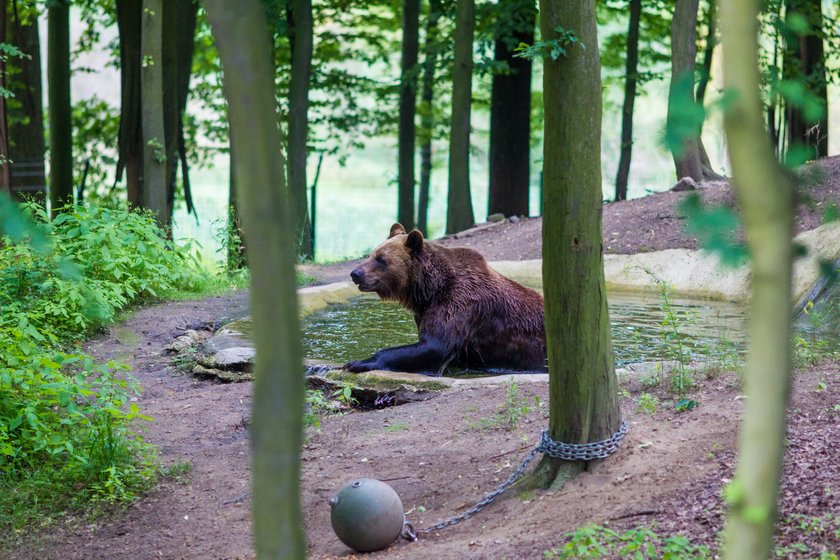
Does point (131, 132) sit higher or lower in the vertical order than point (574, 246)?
higher

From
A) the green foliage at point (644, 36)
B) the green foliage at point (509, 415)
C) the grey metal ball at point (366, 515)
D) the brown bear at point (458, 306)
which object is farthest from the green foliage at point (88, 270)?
the green foliage at point (644, 36)

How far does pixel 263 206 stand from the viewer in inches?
97.0

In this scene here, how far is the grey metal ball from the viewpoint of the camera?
16.4ft

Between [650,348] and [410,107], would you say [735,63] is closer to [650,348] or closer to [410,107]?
[650,348]

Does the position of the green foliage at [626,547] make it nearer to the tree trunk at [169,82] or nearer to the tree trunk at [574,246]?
the tree trunk at [574,246]

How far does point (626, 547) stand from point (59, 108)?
1775cm

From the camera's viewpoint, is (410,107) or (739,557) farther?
(410,107)

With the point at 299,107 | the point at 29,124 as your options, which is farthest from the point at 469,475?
the point at 29,124

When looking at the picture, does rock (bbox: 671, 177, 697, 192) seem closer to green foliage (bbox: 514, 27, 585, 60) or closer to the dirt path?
the dirt path

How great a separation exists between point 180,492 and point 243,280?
327 inches

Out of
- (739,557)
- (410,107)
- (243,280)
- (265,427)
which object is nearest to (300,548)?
(265,427)

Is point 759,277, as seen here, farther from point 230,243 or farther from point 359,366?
point 230,243

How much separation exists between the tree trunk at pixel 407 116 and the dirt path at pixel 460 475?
51.8 feet

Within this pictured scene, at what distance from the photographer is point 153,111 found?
1435 cm
